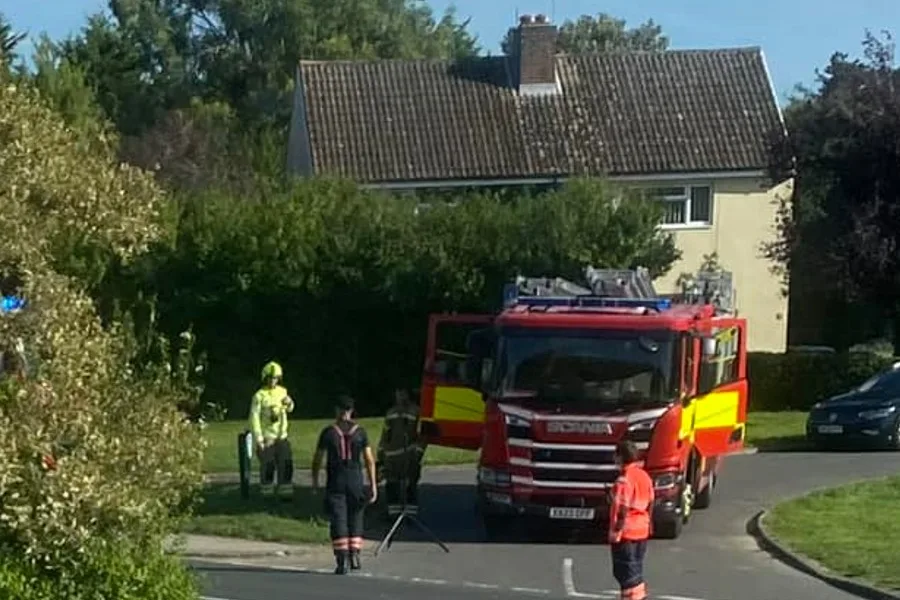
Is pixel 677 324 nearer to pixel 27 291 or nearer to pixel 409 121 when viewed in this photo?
pixel 27 291

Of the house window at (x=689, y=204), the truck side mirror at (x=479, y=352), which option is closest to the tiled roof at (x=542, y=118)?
the house window at (x=689, y=204)

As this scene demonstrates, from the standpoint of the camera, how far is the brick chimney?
5275 centimetres

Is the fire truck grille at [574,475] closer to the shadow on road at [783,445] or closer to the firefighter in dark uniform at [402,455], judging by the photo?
the firefighter in dark uniform at [402,455]

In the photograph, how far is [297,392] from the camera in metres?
45.1

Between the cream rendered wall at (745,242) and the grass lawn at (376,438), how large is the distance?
323 inches

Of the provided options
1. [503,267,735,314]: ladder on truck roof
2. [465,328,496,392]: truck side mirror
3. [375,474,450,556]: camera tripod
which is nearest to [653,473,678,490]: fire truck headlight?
[503,267,735,314]: ladder on truck roof

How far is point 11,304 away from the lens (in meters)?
11.5

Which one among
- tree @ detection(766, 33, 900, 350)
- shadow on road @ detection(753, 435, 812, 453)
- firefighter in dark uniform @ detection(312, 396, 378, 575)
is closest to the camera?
firefighter in dark uniform @ detection(312, 396, 378, 575)

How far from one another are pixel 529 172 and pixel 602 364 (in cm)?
2724

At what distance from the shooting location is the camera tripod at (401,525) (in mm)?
23327

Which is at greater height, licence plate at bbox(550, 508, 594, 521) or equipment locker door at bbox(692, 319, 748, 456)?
equipment locker door at bbox(692, 319, 748, 456)

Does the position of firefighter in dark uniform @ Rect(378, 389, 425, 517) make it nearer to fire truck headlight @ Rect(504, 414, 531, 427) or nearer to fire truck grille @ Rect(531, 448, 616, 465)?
fire truck headlight @ Rect(504, 414, 531, 427)

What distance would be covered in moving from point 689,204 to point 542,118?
173 inches

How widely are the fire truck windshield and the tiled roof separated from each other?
1036 inches
